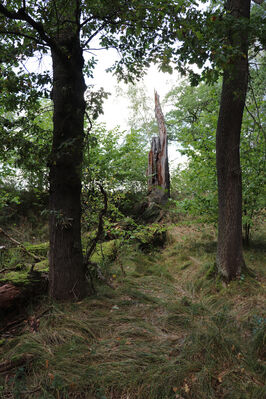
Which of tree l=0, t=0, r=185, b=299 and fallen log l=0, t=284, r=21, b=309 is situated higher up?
tree l=0, t=0, r=185, b=299

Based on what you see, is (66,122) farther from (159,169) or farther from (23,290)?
(159,169)

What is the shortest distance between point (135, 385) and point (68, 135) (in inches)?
115

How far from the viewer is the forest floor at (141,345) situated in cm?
183

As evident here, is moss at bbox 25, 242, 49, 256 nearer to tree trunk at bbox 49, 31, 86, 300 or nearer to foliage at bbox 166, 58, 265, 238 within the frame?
tree trunk at bbox 49, 31, 86, 300

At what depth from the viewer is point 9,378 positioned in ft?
6.57

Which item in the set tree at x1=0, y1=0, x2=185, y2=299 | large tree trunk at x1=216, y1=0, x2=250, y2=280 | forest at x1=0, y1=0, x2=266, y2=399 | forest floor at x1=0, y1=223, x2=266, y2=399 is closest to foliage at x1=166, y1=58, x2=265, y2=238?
forest at x1=0, y1=0, x2=266, y2=399

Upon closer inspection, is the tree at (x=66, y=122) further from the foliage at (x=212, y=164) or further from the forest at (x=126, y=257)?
the foliage at (x=212, y=164)

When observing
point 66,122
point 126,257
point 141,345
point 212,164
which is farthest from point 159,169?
point 141,345

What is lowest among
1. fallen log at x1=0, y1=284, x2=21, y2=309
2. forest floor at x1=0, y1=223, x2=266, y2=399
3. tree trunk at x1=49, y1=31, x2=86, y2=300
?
forest floor at x1=0, y1=223, x2=266, y2=399

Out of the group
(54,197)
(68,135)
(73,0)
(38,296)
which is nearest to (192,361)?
(38,296)

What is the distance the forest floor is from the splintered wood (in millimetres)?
4943

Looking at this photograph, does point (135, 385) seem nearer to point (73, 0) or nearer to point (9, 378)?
point (9, 378)

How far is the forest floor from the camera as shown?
71.9 inches

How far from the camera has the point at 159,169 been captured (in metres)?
9.05
